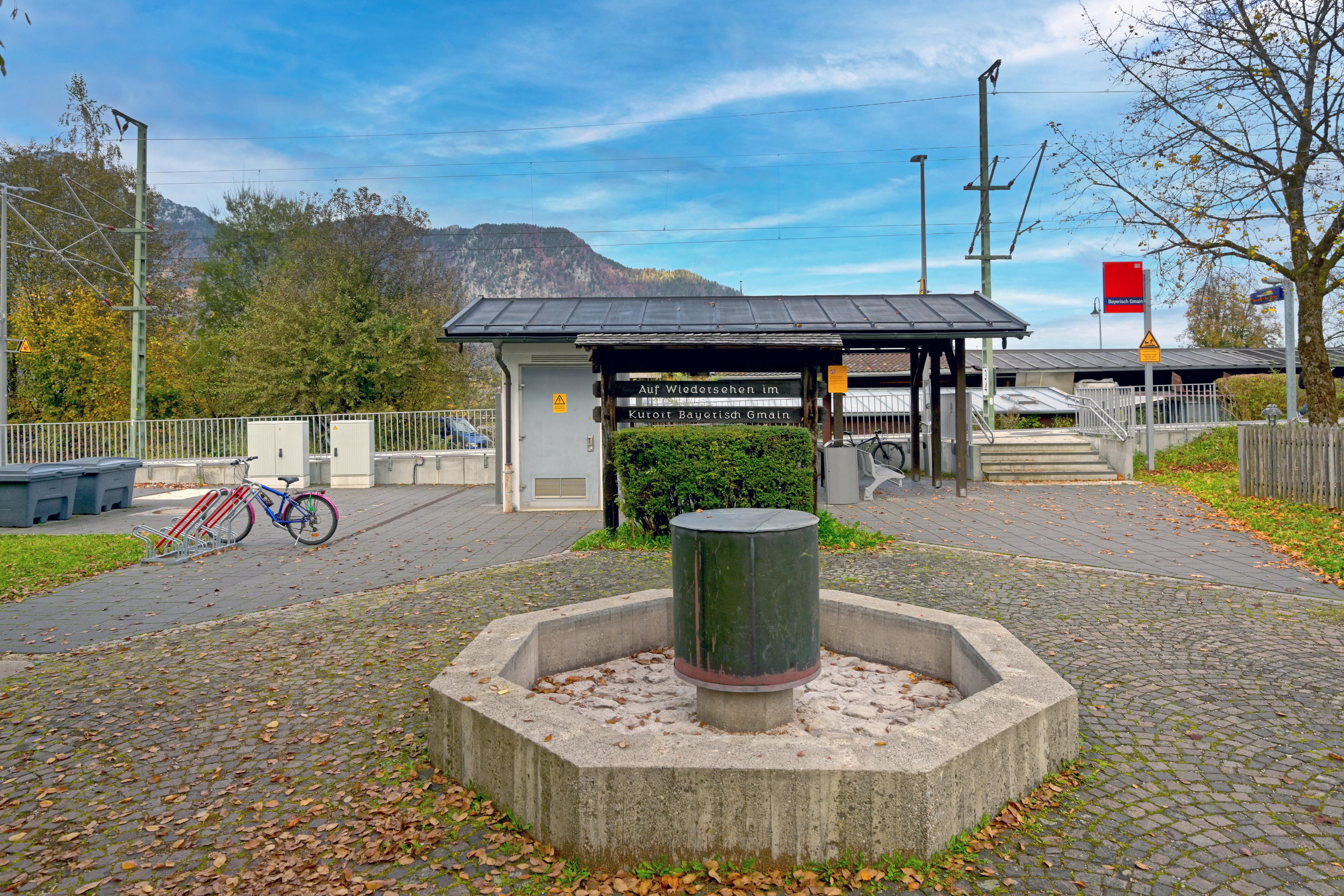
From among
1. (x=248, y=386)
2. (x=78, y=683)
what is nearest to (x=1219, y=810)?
(x=78, y=683)

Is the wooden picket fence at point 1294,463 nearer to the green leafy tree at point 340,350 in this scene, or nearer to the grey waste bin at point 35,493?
the grey waste bin at point 35,493

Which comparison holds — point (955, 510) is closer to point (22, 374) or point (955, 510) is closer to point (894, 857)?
point (894, 857)

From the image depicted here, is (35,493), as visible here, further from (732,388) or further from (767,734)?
(767,734)

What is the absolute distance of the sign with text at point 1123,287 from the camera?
57.3 ft

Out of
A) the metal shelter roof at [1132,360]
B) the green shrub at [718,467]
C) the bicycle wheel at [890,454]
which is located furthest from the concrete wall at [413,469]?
the metal shelter roof at [1132,360]

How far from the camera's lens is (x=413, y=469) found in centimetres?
1838

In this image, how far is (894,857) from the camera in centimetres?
263

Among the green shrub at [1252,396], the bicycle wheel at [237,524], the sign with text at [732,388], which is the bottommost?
the bicycle wheel at [237,524]

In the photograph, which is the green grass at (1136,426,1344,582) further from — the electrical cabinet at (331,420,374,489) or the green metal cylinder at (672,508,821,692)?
the electrical cabinet at (331,420,374,489)

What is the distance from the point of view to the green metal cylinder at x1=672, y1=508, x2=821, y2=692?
3.22 meters

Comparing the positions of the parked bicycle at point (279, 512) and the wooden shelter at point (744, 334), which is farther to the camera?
the parked bicycle at point (279, 512)

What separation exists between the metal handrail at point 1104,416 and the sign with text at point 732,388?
1037 cm

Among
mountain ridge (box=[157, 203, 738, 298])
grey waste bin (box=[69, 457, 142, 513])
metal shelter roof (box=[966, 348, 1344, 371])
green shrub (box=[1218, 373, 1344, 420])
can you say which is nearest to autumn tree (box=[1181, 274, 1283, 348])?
metal shelter roof (box=[966, 348, 1344, 371])

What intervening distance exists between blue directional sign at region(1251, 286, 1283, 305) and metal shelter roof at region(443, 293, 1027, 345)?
202 inches
